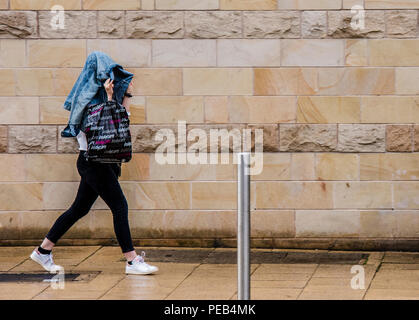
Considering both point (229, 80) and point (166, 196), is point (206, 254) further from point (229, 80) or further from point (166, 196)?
point (229, 80)

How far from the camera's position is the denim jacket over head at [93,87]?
7457 millimetres

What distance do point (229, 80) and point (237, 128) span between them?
0.48 m

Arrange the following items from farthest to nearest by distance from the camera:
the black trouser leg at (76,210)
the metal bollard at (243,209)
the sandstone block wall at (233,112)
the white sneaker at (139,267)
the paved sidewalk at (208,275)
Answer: the sandstone block wall at (233,112), the black trouser leg at (76,210), the white sneaker at (139,267), the paved sidewalk at (208,275), the metal bollard at (243,209)

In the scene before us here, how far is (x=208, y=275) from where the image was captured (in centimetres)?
755

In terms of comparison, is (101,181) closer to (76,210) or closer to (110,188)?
(110,188)

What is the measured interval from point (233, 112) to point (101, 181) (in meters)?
1.79

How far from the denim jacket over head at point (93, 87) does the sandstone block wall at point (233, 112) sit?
1083 mm

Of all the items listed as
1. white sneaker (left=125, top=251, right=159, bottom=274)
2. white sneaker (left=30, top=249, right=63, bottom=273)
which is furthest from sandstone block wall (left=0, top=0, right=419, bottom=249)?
white sneaker (left=125, top=251, right=159, bottom=274)

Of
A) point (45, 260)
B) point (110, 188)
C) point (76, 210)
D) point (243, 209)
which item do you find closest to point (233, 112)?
point (110, 188)

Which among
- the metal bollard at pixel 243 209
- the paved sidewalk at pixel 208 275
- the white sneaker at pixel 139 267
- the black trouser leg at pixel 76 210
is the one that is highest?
the metal bollard at pixel 243 209

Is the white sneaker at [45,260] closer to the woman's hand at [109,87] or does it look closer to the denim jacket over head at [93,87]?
the denim jacket over head at [93,87]

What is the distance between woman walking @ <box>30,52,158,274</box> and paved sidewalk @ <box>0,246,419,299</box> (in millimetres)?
241

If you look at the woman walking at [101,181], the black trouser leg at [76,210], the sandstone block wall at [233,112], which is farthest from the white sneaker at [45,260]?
the sandstone block wall at [233,112]

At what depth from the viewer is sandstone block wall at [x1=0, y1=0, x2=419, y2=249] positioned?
8.55 m
